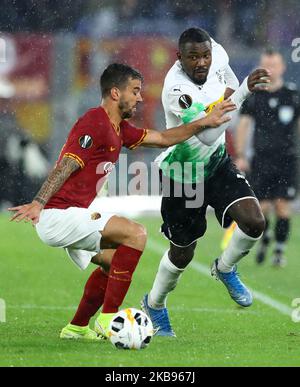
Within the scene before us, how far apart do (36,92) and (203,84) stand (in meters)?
10.3

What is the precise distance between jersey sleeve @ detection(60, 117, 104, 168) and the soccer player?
5592mm

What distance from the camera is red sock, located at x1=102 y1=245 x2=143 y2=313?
22.8 ft

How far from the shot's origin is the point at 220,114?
7.32 meters

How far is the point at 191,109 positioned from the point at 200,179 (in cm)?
54

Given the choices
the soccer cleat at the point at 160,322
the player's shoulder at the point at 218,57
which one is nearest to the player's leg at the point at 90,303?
the soccer cleat at the point at 160,322

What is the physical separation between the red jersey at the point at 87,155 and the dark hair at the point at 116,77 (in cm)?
18

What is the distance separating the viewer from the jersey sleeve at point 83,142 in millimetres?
6938

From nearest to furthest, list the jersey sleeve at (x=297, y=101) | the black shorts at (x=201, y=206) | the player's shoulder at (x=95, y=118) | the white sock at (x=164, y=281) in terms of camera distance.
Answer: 1. the player's shoulder at (x=95, y=118)
2. the black shorts at (x=201, y=206)
3. the white sock at (x=164, y=281)
4. the jersey sleeve at (x=297, y=101)

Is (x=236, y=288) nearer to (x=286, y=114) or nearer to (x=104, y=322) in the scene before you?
(x=104, y=322)

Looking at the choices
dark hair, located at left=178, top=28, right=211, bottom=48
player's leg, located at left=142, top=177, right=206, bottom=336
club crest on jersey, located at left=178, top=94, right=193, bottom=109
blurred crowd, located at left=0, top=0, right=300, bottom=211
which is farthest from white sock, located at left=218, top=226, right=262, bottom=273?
blurred crowd, located at left=0, top=0, right=300, bottom=211

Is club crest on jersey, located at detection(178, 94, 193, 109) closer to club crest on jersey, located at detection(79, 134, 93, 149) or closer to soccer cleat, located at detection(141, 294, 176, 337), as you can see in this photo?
club crest on jersey, located at detection(79, 134, 93, 149)

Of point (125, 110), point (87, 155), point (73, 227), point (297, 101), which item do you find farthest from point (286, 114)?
point (73, 227)

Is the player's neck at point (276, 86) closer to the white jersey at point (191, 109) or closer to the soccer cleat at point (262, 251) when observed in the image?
the soccer cleat at point (262, 251)
